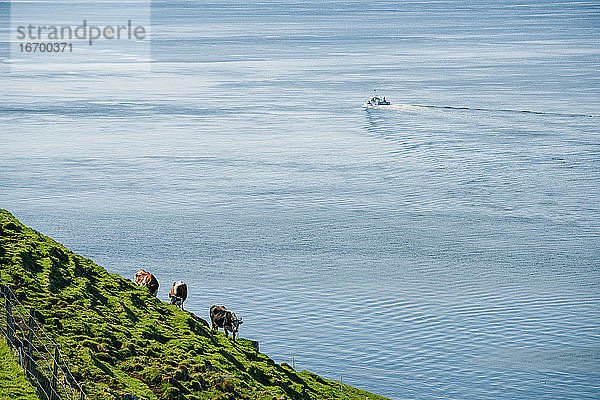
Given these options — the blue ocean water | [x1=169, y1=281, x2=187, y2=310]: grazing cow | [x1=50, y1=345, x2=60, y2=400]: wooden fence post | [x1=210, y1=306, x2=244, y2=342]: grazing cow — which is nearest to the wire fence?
[x1=50, y1=345, x2=60, y2=400]: wooden fence post

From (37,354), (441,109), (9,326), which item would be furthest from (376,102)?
(37,354)

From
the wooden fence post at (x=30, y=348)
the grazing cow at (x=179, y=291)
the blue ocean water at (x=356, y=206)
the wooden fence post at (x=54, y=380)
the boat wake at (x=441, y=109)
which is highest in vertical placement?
the boat wake at (x=441, y=109)

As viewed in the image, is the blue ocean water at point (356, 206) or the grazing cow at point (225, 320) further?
the blue ocean water at point (356, 206)

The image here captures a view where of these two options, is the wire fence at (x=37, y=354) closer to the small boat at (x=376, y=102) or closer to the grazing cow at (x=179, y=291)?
the grazing cow at (x=179, y=291)

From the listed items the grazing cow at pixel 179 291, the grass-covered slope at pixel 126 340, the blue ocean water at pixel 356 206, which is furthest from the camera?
the blue ocean water at pixel 356 206

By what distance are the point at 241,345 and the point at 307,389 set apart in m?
1.86

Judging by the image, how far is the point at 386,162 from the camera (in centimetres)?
4909

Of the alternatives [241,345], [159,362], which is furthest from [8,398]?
[241,345]

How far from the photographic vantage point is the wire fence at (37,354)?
11.7 meters

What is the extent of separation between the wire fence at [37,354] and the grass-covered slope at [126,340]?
361 millimetres

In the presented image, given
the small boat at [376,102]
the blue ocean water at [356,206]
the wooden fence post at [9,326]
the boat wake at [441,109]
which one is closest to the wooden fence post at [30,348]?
the wooden fence post at [9,326]

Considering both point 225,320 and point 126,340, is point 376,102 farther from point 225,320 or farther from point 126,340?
point 126,340

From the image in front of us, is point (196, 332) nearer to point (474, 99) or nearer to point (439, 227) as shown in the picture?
point (439, 227)

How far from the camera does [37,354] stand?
1262 cm
